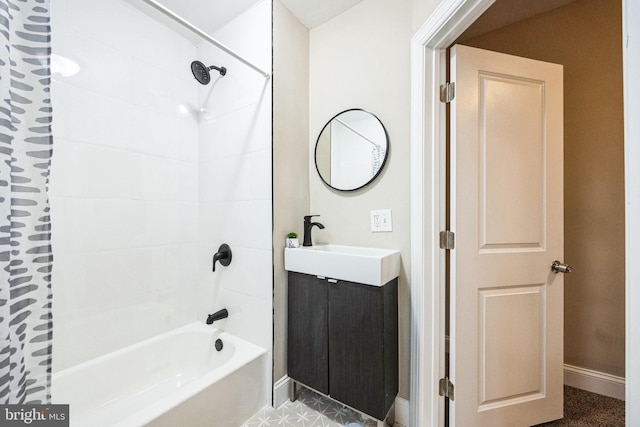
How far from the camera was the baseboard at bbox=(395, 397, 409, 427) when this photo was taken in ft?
4.28

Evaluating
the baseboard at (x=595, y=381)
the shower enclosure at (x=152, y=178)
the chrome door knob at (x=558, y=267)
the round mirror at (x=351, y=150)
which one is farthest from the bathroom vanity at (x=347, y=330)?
the baseboard at (x=595, y=381)

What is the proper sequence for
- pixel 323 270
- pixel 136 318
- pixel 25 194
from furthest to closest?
pixel 136 318
pixel 323 270
pixel 25 194

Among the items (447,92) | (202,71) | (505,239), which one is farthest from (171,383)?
(447,92)

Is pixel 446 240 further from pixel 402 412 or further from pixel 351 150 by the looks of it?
pixel 402 412

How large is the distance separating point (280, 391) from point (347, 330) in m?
0.64

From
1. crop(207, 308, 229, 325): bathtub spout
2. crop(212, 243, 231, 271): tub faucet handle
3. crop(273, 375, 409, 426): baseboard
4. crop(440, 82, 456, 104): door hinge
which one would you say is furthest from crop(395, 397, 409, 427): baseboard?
crop(440, 82, 456, 104): door hinge

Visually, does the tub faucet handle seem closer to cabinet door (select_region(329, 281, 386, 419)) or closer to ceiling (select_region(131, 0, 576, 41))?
cabinet door (select_region(329, 281, 386, 419))

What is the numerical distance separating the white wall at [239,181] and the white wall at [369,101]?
37cm

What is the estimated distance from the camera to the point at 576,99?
1569 mm

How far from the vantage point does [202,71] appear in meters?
1.58

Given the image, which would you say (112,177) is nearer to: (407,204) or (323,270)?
(323,270)

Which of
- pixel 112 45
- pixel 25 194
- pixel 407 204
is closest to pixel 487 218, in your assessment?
pixel 407 204

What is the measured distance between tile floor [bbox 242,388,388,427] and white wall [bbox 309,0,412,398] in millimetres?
323

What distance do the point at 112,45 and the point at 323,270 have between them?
180 cm
